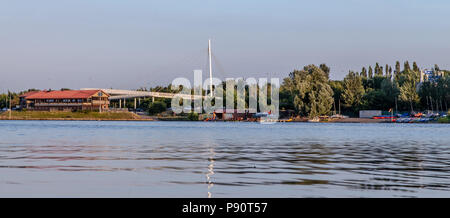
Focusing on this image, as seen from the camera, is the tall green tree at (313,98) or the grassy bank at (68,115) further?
the grassy bank at (68,115)

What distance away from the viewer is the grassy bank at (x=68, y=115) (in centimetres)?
15850

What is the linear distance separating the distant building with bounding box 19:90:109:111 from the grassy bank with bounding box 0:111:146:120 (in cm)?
433

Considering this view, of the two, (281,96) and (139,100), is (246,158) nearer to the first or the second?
(281,96)

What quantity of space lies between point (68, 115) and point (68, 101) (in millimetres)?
8463

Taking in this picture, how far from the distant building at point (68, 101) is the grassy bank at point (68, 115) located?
14.2 feet

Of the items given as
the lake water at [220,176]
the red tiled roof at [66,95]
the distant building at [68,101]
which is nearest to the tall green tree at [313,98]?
the distant building at [68,101]

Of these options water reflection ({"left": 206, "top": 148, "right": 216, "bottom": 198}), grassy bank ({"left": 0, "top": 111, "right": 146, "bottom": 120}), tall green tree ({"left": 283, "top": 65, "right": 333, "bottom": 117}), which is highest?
tall green tree ({"left": 283, "top": 65, "right": 333, "bottom": 117})

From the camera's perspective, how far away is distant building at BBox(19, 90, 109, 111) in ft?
543

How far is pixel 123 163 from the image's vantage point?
25.3 metres

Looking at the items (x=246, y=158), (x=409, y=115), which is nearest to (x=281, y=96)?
(x=409, y=115)

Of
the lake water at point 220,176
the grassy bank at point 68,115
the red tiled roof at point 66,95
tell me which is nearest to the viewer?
the lake water at point 220,176

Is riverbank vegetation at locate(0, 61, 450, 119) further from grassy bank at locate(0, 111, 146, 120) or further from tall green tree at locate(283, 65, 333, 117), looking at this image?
grassy bank at locate(0, 111, 146, 120)
